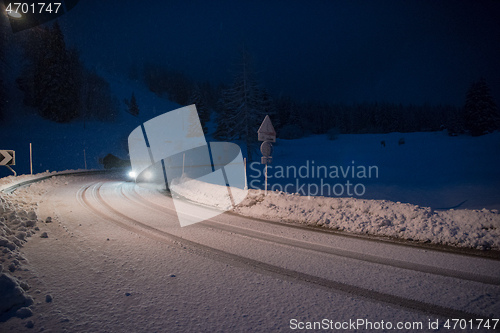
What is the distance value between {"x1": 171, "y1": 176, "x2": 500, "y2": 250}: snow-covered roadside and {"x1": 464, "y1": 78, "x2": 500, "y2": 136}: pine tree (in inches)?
1754

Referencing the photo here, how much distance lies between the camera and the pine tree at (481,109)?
37906 mm

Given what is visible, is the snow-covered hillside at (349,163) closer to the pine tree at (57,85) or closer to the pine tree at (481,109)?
the pine tree at (57,85)

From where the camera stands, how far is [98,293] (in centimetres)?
338

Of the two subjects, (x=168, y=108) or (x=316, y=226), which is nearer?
(x=316, y=226)

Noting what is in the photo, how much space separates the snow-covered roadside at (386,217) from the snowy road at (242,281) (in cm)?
80

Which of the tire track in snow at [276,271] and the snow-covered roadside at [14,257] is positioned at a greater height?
the snow-covered roadside at [14,257]

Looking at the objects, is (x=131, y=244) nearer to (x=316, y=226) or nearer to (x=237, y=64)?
(x=316, y=226)

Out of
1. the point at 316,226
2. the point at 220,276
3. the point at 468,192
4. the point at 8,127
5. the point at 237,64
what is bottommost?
the point at 468,192

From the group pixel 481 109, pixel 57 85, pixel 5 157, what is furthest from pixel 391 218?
pixel 57 85

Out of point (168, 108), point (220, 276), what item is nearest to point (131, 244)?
point (220, 276)

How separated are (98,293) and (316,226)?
548 centimetres

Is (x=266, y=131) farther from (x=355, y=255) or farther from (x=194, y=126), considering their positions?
(x=194, y=126)

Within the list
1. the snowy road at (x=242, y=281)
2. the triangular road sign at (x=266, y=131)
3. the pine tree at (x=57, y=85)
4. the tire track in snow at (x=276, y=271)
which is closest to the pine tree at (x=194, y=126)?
the pine tree at (x=57, y=85)

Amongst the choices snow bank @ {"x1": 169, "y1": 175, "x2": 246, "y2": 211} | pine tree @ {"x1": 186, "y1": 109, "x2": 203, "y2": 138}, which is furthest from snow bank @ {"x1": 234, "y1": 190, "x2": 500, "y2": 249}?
pine tree @ {"x1": 186, "y1": 109, "x2": 203, "y2": 138}
